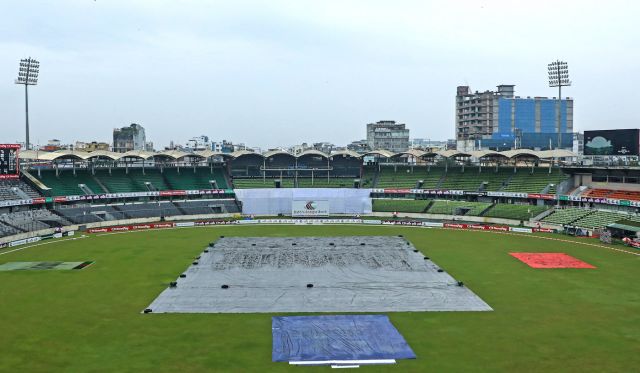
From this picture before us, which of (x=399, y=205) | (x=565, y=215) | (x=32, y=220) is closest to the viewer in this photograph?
(x=32, y=220)

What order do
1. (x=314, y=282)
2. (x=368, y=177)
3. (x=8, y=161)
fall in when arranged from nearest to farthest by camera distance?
(x=314, y=282) → (x=8, y=161) → (x=368, y=177)

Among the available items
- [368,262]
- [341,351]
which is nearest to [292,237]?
[368,262]

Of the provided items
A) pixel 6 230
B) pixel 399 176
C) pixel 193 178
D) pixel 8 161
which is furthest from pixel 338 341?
pixel 399 176

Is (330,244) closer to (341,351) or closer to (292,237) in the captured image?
(292,237)

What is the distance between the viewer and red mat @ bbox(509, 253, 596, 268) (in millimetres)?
59812

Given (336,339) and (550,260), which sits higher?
(550,260)

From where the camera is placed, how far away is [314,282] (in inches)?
2026

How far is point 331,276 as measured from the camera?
53.9m

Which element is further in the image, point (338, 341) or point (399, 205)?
point (399, 205)

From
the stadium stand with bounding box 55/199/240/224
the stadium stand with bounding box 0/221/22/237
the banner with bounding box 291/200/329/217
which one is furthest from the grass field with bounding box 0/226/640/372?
the banner with bounding box 291/200/329/217

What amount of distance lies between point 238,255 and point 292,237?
1647 cm

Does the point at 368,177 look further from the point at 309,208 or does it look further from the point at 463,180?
the point at 309,208

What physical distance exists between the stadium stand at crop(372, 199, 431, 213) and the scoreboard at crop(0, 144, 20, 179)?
66.0 metres

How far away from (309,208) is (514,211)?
39.4 meters
